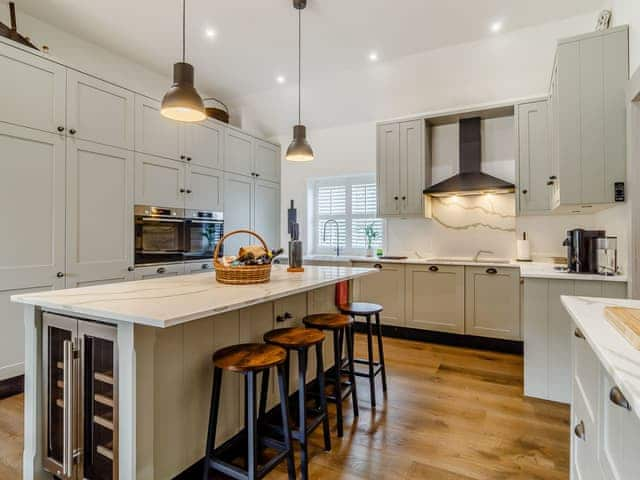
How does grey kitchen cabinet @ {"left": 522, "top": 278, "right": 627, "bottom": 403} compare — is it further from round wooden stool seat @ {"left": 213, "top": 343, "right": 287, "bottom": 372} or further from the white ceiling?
the white ceiling

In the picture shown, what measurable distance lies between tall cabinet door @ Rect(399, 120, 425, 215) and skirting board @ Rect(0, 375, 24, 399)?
3946 mm

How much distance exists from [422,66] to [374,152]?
4.06 ft

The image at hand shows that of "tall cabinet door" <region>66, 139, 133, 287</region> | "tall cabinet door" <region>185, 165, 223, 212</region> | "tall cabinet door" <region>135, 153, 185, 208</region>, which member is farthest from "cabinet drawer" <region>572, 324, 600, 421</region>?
"tall cabinet door" <region>185, 165, 223, 212</region>

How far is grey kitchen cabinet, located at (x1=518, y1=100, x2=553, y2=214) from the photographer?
355 centimetres

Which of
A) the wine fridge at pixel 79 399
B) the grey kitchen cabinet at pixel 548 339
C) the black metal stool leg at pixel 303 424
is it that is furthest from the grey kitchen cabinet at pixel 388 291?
the wine fridge at pixel 79 399

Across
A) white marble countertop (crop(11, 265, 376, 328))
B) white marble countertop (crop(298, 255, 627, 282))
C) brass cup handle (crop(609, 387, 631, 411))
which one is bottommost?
brass cup handle (crop(609, 387, 631, 411))

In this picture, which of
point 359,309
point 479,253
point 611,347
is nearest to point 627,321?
point 611,347

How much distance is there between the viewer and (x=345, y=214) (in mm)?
5137

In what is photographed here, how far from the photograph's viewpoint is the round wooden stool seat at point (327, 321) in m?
2.26

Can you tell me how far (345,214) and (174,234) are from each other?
2.38 meters

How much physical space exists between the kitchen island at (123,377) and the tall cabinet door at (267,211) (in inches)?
127

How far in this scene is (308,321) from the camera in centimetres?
232

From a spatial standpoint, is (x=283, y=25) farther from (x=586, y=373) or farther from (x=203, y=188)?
(x=586, y=373)

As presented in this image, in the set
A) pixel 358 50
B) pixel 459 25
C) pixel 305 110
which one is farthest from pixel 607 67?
pixel 305 110
